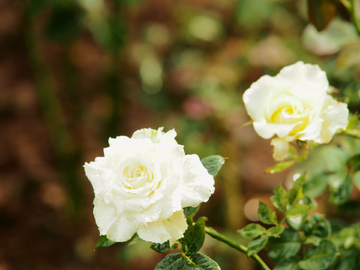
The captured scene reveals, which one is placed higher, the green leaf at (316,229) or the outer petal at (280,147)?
the outer petal at (280,147)

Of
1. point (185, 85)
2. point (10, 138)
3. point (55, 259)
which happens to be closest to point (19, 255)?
point (55, 259)

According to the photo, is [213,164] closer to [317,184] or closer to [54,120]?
[317,184]

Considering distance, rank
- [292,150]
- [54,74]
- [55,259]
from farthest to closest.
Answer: [54,74] → [55,259] → [292,150]

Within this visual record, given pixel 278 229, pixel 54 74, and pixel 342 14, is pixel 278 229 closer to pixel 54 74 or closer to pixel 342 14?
pixel 342 14

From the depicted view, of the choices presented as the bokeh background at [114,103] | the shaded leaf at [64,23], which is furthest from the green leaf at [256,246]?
the shaded leaf at [64,23]

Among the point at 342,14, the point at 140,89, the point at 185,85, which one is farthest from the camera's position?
the point at 140,89

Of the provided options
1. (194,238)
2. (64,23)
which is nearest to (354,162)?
(194,238)

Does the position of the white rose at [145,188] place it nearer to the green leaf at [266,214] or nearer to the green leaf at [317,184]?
the green leaf at [266,214]
